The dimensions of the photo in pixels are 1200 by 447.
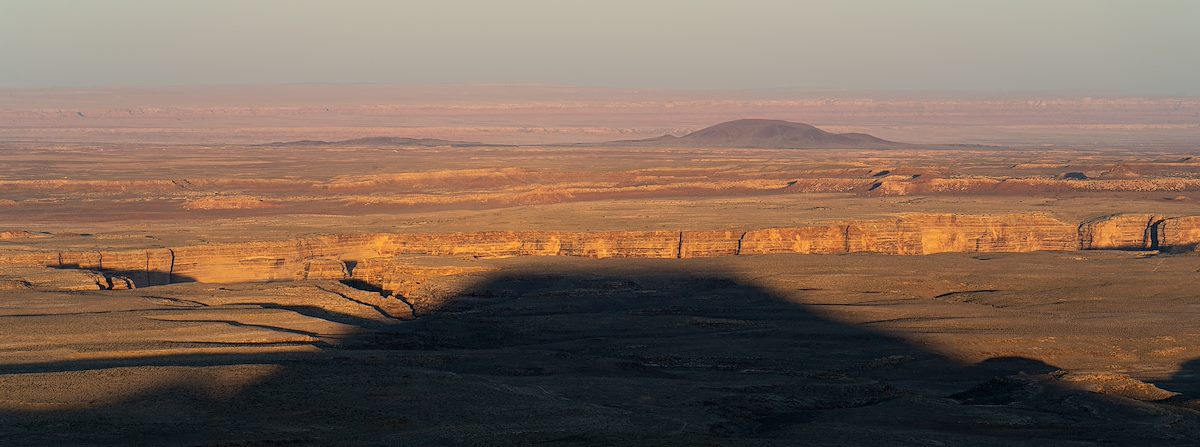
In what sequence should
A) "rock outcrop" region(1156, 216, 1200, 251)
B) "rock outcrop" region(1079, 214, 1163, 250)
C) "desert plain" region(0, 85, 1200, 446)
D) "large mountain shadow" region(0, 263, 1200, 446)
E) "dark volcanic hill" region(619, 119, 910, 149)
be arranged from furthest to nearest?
1. "dark volcanic hill" region(619, 119, 910, 149)
2. "rock outcrop" region(1079, 214, 1163, 250)
3. "rock outcrop" region(1156, 216, 1200, 251)
4. "desert plain" region(0, 85, 1200, 446)
5. "large mountain shadow" region(0, 263, 1200, 446)

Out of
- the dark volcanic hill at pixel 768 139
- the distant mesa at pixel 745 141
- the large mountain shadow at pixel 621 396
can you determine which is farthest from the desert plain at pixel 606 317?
the dark volcanic hill at pixel 768 139

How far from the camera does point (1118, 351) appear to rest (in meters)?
32.6

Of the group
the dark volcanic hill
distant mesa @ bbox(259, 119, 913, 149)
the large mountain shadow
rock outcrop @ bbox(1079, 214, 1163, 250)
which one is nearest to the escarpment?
rock outcrop @ bbox(1079, 214, 1163, 250)

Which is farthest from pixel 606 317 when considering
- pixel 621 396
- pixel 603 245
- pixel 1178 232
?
pixel 1178 232

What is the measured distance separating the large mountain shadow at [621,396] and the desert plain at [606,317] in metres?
0.09

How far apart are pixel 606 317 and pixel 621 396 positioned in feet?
39.2

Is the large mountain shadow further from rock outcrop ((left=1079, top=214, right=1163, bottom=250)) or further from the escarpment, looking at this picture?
rock outcrop ((left=1079, top=214, right=1163, bottom=250))

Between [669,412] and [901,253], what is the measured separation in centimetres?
3318

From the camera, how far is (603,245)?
52781 millimetres

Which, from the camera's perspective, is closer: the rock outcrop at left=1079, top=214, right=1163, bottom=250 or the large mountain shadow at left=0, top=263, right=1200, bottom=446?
the large mountain shadow at left=0, top=263, right=1200, bottom=446

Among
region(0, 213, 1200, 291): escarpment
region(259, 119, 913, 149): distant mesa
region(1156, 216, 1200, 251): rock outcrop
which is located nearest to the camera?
region(0, 213, 1200, 291): escarpment

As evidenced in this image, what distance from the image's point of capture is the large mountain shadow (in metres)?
21.6

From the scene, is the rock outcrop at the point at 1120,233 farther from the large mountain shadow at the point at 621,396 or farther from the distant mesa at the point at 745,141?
the distant mesa at the point at 745,141

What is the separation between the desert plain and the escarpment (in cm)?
12
